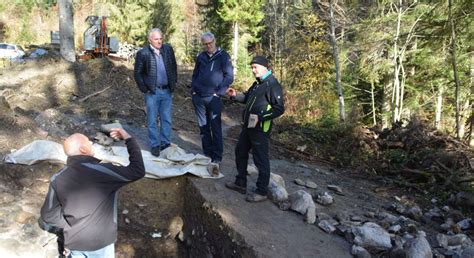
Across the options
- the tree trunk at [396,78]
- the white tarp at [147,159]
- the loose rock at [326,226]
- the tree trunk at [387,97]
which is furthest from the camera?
the tree trunk at [387,97]

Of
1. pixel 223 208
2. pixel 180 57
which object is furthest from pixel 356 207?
pixel 180 57

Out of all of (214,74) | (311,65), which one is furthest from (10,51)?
(214,74)

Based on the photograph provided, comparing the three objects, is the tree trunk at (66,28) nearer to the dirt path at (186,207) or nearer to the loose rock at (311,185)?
the dirt path at (186,207)

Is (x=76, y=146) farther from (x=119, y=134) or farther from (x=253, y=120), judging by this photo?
(x=253, y=120)

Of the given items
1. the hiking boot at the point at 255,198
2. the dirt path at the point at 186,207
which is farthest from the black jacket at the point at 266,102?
the dirt path at the point at 186,207

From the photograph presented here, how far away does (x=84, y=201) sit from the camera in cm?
274

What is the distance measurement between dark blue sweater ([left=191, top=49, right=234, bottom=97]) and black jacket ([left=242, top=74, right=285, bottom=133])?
99cm

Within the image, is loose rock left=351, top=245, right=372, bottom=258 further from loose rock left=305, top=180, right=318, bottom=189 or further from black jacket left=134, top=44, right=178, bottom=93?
black jacket left=134, top=44, right=178, bottom=93

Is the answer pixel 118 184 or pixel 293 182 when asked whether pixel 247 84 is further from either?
pixel 118 184

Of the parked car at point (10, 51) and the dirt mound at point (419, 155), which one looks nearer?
the dirt mound at point (419, 155)

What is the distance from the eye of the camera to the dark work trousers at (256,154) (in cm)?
466

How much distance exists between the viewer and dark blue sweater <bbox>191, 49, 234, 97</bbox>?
549cm

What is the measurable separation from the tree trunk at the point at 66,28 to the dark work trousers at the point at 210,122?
820 centimetres

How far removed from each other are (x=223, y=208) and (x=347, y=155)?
15.8 ft
